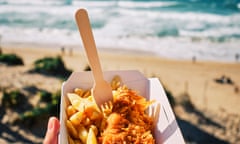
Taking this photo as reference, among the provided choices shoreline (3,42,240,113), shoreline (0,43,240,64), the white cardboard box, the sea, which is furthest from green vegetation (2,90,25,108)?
the sea

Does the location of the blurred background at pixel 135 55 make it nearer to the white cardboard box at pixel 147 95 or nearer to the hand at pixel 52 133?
the white cardboard box at pixel 147 95

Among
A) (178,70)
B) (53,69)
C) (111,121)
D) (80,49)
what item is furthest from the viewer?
(80,49)

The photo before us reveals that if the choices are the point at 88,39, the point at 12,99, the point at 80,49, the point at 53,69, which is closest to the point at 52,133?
the point at 88,39

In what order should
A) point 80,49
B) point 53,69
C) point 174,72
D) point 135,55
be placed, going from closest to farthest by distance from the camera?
point 53,69 → point 174,72 → point 135,55 → point 80,49

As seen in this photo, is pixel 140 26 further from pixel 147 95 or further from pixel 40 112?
pixel 147 95

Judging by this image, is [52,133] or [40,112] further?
[40,112]

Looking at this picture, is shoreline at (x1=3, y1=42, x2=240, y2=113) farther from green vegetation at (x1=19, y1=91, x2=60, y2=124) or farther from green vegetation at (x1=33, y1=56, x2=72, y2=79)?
green vegetation at (x1=19, y1=91, x2=60, y2=124)

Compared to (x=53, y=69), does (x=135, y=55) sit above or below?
below
